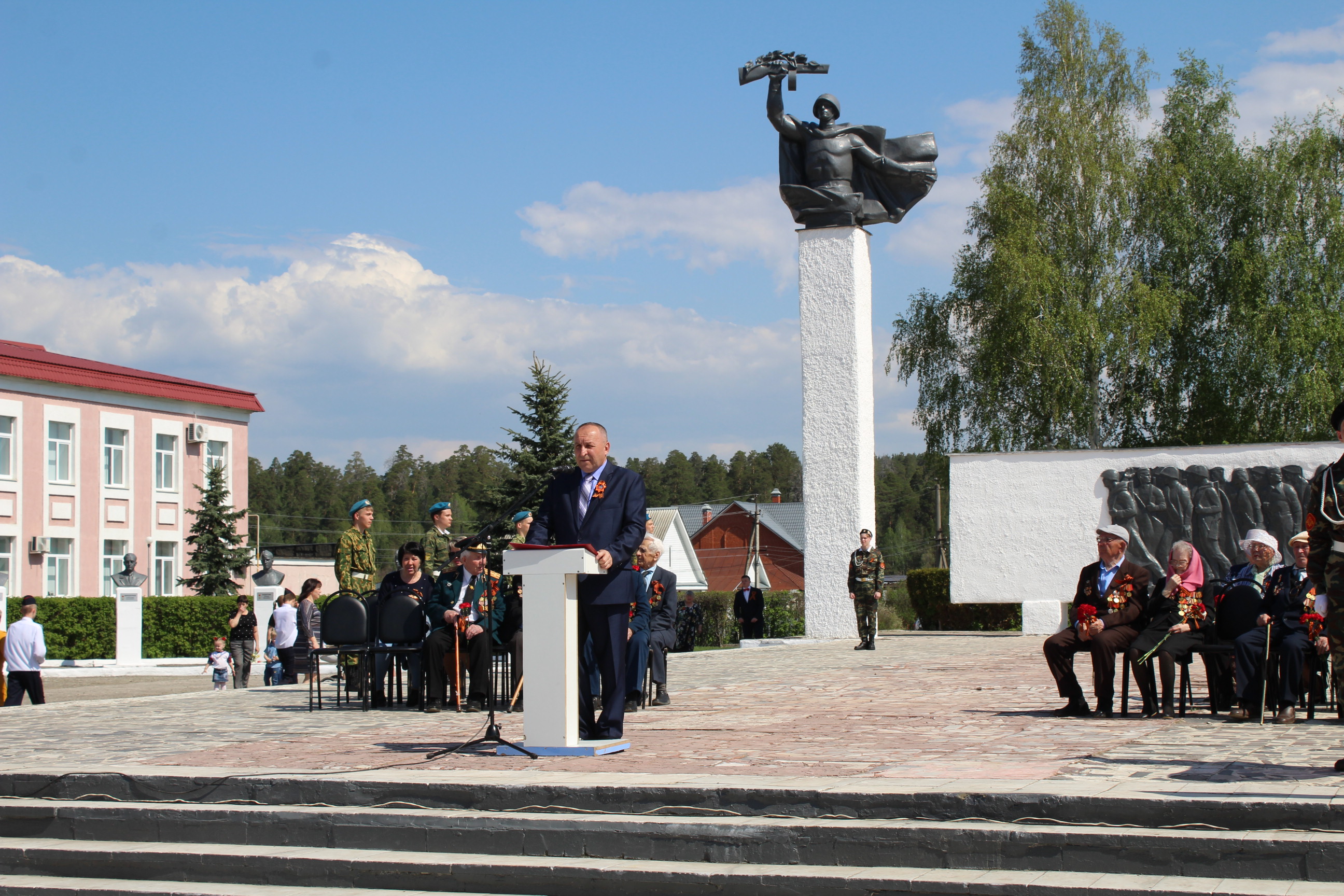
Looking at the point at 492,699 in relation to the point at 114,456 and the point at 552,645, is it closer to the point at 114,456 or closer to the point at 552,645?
the point at 552,645

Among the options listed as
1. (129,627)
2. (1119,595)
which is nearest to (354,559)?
(1119,595)

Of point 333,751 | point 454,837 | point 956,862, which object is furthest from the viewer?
point 333,751

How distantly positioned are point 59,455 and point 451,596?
3660cm

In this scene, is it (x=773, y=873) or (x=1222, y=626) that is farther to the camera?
(x=1222, y=626)

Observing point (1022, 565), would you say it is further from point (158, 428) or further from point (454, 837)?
point (158, 428)

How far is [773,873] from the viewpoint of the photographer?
17.0 ft

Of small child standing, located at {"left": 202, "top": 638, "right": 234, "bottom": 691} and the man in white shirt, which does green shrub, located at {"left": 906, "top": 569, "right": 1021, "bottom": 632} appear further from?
the man in white shirt

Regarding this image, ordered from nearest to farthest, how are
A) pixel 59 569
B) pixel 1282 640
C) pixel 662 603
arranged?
pixel 1282 640 < pixel 662 603 < pixel 59 569

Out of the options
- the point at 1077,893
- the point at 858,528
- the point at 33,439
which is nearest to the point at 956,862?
the point at 1077,893

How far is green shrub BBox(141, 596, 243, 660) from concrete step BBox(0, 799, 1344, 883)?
98.7ft

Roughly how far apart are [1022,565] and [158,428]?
110 feet

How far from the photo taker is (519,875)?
545 cm

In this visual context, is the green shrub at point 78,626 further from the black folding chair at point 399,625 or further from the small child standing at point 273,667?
the black folding chair at point 399,625

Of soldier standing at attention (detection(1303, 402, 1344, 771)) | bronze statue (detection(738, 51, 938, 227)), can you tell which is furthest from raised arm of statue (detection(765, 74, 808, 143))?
soldier standing at attention (detection(1303, 402, 1344, 771))
